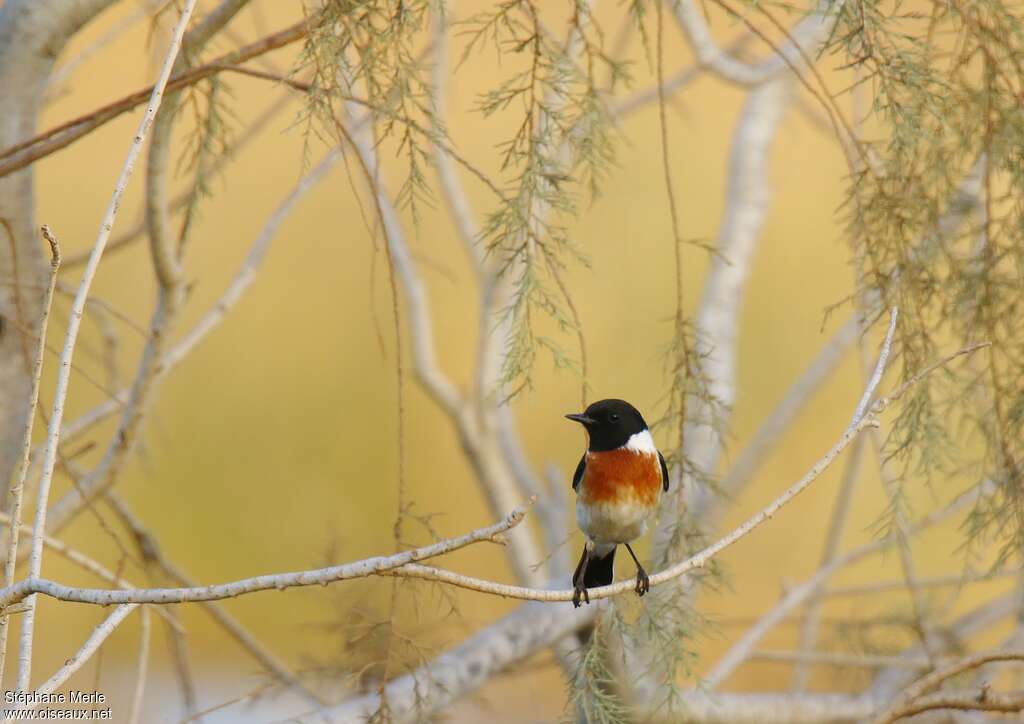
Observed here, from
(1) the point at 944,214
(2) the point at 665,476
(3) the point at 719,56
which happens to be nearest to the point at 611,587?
(2) the point at 665,476

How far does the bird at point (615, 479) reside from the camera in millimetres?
1385

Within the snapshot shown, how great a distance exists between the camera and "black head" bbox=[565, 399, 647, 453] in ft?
4.75

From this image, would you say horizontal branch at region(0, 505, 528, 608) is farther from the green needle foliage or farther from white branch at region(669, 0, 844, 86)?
white branch at region(669, 0, 844, 86)

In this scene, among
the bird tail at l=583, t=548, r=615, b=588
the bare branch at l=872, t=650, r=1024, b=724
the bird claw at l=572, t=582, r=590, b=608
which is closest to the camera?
the bird claw at l=572, t=582, r=590, b=608

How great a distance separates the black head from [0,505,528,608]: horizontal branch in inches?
28.2

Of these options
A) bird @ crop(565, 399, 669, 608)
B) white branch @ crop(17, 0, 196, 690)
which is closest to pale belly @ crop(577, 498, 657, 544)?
bird @ crop(565, 399, 669, 608)

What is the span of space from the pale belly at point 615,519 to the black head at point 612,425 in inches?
3.4

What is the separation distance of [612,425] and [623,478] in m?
0.09

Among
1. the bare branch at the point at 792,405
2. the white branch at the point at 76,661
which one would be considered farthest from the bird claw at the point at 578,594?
the bare branch at the point at 792,405

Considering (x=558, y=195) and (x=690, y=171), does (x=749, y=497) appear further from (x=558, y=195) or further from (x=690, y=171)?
(x=558, y=195)

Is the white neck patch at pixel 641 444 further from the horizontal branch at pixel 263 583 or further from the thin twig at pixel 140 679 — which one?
the horizontal branch at pixel 263 583

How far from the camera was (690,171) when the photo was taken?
3443 mm

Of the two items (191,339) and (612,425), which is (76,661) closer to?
(612,425)

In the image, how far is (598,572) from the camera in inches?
60.0
